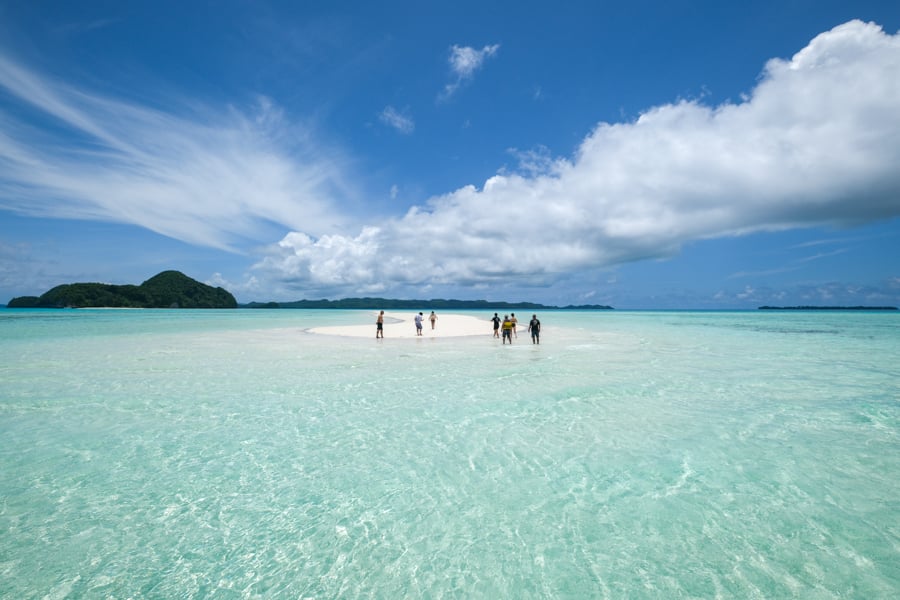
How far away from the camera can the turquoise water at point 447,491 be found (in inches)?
165

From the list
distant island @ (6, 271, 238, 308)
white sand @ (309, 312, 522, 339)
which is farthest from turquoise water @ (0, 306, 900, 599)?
distant island @ (6, 271, 238, 308)

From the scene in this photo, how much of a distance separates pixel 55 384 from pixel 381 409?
37.8 ft

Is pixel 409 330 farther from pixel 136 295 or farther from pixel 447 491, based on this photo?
pixel 136 295

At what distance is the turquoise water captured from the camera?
4184 millimetres

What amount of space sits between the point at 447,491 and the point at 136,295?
605 ft

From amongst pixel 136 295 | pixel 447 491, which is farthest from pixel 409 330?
pixel 136 295

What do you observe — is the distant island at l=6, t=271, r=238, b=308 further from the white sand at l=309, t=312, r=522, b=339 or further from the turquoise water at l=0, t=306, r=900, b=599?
the turquoise water at l=0, t=306, r=900, b=599

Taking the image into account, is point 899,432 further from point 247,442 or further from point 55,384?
point 55,384

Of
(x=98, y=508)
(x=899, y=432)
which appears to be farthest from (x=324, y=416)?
(x=899, y=432)

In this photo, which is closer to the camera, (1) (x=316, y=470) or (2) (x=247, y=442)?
(1) (x=316, y=470)

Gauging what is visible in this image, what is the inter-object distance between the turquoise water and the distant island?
559ft

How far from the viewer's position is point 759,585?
4070mm

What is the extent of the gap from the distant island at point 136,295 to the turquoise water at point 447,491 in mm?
170294

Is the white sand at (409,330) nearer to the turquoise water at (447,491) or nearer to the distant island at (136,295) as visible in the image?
the turquoise water at (447,491)
